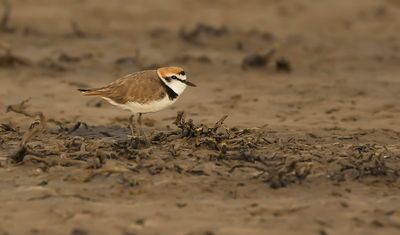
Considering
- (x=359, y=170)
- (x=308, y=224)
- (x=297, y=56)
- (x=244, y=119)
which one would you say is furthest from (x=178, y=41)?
(x=308, y=224)

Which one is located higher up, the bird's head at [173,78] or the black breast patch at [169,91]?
the bird's head at [173,78]

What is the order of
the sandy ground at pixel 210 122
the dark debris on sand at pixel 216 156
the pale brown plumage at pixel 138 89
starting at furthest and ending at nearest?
the pale brown plumage at pixel 138 89 < the dark debris on sand at pixel 216 156 < the sandy ground at pixel 210 122

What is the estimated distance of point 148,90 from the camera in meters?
8.25

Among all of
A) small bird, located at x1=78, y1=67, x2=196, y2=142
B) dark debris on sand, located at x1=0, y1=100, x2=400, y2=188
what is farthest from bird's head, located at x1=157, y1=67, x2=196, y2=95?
dark debris on sand, located at x1=0, y1=100, x2=400, y2=188

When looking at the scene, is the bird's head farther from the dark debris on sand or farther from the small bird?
the dark debris on sand

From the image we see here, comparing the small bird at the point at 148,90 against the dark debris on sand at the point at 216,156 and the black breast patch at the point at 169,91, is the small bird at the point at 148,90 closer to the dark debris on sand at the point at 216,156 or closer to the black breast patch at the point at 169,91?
the black breast patch at the point at 169,91

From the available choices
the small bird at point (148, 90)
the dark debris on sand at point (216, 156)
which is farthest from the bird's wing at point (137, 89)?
the dark debris on sand at point (216, 156)

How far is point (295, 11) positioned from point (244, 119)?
309 inches

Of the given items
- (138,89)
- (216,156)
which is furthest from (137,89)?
(216,156)

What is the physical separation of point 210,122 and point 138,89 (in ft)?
7.03

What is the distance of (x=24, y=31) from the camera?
49.2 ft

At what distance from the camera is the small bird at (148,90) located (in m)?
8.25

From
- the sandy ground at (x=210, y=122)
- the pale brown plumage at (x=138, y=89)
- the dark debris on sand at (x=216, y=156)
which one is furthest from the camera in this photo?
the pale brown plumage at (x=138, y=89)

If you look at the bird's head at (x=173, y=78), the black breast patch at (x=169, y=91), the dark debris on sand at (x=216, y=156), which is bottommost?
the dark debris on sand at (x=216, y=156)
